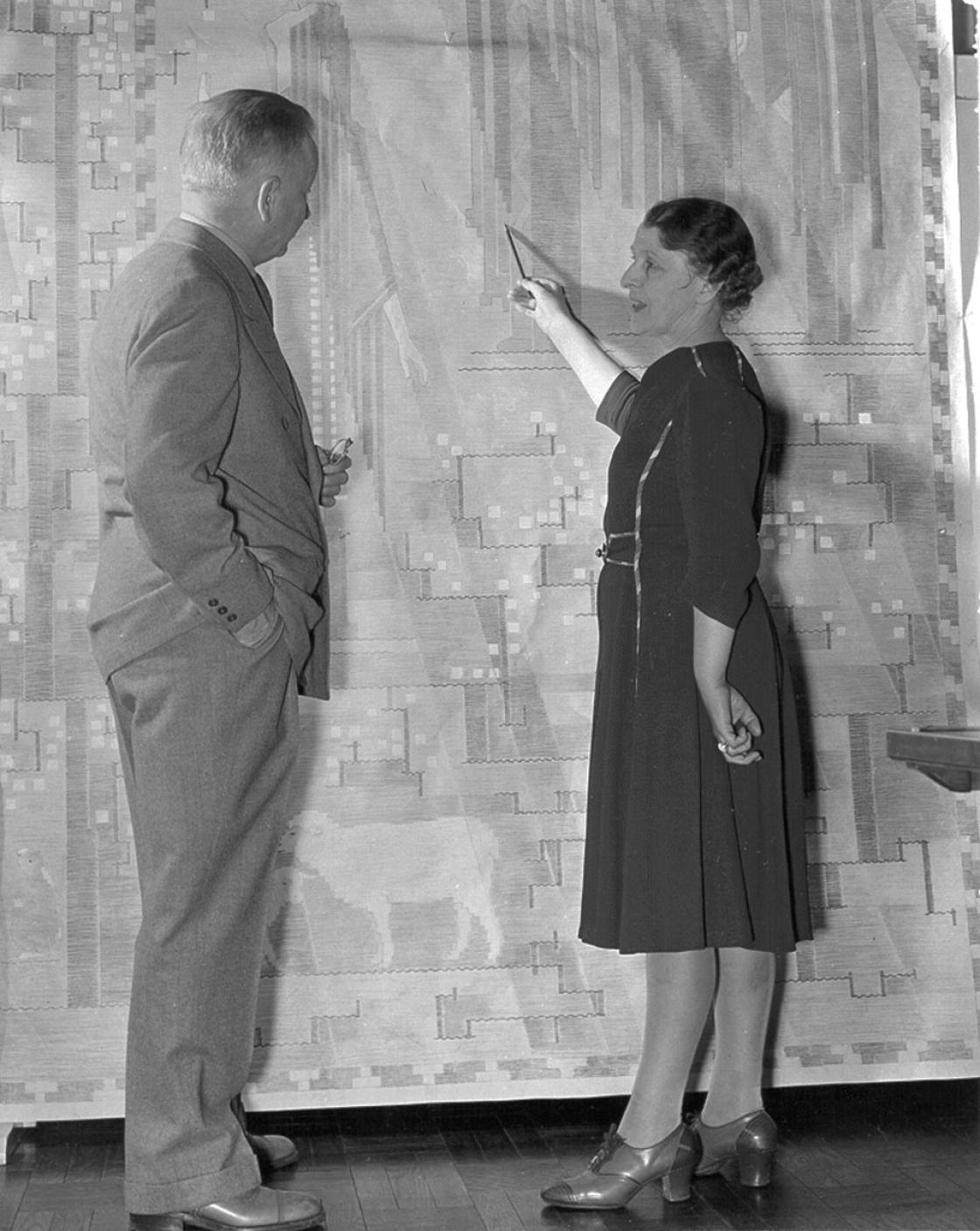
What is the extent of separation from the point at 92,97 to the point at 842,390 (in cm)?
160

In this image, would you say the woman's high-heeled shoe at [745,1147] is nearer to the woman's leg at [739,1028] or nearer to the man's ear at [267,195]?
the woman's leg at [739,1028]

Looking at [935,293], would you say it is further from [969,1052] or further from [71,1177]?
[71,1177]

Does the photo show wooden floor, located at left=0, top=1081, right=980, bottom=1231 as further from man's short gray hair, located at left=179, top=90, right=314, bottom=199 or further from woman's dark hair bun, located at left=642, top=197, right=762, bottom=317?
man's short gray hair, located at left=179, top=90, right=314, bottom=199

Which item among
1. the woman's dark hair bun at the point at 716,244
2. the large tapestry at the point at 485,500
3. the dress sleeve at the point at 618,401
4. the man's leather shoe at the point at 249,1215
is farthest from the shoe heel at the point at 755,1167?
the woman's dark hair bun at the point at 716,244

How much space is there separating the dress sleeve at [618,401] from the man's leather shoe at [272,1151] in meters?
1.42

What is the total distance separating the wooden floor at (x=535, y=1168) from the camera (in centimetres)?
244

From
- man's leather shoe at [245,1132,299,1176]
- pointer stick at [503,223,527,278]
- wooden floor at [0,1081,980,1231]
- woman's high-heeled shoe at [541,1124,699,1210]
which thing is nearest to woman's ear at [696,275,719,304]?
pointer stick at [503,223,527,278]

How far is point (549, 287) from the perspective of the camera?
3039 millimetres

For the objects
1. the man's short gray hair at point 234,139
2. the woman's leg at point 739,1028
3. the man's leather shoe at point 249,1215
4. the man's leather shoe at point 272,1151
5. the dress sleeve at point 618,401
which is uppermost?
the man's short gray hair at point 234,139

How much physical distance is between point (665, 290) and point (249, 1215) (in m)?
1.58

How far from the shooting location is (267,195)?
237 cm

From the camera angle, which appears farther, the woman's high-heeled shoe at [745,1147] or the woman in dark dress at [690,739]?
the woman's high-heeled shoe at [745,1147]

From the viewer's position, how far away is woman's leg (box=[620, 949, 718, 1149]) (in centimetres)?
246

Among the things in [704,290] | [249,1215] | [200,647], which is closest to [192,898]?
[200,647]
